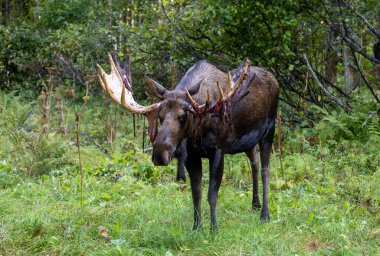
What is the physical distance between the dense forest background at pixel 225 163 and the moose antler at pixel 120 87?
67cm

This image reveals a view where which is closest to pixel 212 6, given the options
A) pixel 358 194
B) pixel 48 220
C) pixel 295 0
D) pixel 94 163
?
pixel 295 0

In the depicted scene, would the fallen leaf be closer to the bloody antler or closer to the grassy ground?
the grassy ground

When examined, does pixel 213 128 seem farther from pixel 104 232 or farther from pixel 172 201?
pixel 172 201

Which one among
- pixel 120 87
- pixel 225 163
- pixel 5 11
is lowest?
pixel 5 11

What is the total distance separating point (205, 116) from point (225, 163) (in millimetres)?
3798

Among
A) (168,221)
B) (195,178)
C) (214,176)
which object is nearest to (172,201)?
(168,221)

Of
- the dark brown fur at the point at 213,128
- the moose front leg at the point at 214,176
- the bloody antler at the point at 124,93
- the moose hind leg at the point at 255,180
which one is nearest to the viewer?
the dark brown fur at the point at 213,128

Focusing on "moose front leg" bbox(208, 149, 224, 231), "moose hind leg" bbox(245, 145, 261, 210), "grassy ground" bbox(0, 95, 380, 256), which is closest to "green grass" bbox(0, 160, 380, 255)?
"grassy ground" bbox(0, 95, 380, 256)

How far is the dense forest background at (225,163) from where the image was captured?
5.50 m

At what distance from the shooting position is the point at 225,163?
30.3 ft

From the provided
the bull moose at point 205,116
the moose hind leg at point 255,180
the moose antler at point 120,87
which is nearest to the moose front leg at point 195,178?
the bull moose at point 205,116

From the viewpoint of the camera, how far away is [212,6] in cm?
1060

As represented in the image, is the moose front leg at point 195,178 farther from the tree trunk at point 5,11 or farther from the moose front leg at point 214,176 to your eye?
the tree trunk at point 5,11

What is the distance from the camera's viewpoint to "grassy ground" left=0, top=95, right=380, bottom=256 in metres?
5.34
